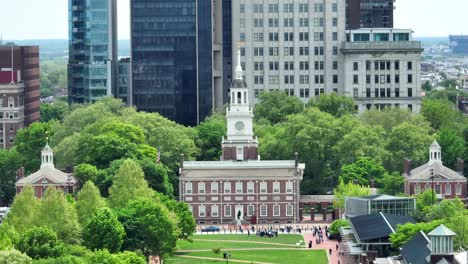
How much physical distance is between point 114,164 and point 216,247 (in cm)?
2508

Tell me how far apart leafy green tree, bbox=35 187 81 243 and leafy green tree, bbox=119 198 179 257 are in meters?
4.58

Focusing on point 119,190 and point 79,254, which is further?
point 119,190

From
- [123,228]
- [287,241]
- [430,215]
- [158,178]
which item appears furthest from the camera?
[158,178]

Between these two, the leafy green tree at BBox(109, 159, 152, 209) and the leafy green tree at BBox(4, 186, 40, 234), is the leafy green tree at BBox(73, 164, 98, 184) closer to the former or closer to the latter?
the leafy green tree at BBox(109, 159, 152, 209)

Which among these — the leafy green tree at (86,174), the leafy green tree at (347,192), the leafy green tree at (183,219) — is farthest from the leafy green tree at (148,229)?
the leafy green tree at (86,174)

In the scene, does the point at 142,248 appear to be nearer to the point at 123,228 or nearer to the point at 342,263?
the point at 123,228

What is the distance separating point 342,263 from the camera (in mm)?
165625

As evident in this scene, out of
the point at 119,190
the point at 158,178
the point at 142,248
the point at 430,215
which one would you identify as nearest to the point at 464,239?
the point at 430,215

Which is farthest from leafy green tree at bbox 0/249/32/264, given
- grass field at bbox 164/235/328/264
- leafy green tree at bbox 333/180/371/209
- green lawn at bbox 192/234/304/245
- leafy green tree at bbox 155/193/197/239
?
leafy green tree at bbox 333/180/371/209

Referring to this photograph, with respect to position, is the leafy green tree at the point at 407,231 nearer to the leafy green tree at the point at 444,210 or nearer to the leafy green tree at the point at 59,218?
the leafy green tree at the point at 444,210

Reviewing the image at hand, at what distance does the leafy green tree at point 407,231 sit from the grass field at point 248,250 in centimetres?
940

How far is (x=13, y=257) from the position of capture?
133 meters

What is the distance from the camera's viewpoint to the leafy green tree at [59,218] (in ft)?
509

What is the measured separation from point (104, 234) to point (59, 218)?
487 centimetres
